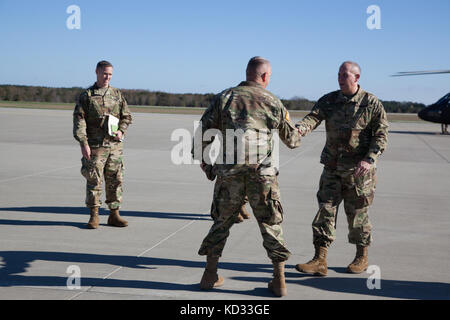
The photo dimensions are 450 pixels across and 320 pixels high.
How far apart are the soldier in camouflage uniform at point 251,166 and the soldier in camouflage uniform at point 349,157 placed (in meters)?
0.78

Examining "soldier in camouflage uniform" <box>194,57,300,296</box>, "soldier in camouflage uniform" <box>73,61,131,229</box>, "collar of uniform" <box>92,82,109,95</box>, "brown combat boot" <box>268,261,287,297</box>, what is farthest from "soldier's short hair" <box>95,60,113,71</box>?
"brown combat boot" <box>268,261,287,297</box>

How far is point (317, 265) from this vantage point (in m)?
5.19

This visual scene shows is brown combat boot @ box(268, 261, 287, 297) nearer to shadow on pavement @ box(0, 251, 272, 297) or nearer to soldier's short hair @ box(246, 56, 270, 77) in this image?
shadow on pavement @ box(0, 251, 272, 297)

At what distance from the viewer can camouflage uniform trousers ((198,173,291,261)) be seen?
4414 mm

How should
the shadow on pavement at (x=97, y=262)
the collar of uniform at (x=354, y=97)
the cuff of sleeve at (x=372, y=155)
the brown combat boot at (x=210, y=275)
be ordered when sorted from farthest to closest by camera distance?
the collar of uniform at (x=354, y=97), the cuff of sleeve at (x=372, y=155), the shadow on pavement at (x=97, y=262), the brown combat boot at (x=210, y=275)

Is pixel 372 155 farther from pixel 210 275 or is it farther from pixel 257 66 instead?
pixel 210 275

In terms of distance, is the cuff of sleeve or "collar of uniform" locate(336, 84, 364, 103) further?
"collar of uniform" locate(336, 84, 364, 103)

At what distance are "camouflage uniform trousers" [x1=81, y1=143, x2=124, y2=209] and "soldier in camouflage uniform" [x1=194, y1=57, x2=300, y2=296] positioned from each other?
2.62 m

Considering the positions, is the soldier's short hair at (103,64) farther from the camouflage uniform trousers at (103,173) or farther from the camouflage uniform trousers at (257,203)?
the camouflage uniform trousers at (257,203)

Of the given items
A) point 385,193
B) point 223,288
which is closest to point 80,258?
point 223,288

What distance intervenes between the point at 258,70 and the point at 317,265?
2.02 m

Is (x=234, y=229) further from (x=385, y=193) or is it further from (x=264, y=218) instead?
(x=385, y=193)

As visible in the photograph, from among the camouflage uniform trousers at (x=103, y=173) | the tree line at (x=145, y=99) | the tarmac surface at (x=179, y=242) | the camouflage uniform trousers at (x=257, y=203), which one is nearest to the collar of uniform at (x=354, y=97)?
the camouflage uniform trousers at (x=257, y=203)

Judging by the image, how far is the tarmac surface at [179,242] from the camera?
468cm
